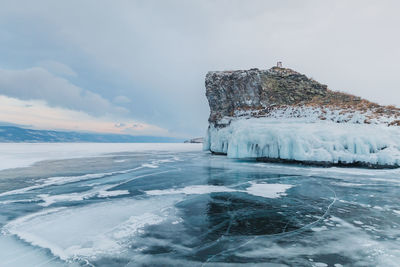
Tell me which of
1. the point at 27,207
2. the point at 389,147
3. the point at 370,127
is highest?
the point at 370,127

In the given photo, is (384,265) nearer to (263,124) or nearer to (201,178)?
(201,178)

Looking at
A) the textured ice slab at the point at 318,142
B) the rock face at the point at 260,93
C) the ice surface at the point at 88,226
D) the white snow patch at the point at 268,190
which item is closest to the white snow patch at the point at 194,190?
the white snow patch at the point at 268,190

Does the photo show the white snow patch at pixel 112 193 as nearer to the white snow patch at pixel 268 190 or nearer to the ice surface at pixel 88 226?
the ice surface at pixel 88 226

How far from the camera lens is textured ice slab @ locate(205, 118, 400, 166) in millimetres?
15836

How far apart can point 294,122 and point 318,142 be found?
463 cm

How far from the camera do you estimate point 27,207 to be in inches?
296

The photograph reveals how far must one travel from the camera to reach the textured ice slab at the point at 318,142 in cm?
1584

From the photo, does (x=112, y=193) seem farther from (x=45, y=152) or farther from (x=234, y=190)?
(x=45, y=152)

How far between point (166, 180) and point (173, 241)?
792 cm

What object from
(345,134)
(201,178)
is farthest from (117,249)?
(345,134)

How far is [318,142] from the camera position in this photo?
17.6 metres

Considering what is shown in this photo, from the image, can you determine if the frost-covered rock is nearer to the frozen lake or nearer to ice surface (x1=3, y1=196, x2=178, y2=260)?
the frozen lake

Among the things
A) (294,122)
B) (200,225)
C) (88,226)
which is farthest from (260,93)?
(88,226)

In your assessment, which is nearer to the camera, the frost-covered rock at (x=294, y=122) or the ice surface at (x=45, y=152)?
the frost-covered rock at (x=294, y=122)
